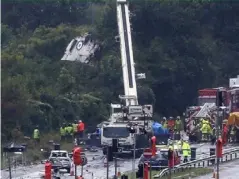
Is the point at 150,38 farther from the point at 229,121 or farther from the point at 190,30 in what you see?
the point at 229,121

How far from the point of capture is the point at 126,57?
1837 inches

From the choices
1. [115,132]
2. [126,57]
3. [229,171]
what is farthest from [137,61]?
[229,171]

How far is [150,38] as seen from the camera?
6481cm

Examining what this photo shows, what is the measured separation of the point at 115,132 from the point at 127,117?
1.23 metres

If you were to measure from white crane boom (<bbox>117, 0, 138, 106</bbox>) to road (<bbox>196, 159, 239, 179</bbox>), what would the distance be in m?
6.52

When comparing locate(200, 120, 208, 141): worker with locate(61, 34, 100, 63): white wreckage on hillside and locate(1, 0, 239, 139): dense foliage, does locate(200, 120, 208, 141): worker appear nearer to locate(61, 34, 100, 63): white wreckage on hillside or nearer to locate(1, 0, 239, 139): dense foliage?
locate(1, 0, 239, 139): dense foliage

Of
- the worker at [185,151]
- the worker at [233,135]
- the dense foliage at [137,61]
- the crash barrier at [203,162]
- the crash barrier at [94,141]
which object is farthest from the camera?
the dense foliage at [137,61]

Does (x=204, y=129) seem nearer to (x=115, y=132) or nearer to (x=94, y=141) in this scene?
(x=94, y=141)

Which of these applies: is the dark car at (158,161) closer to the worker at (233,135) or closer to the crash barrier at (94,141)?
the crash barrier at (94,141)

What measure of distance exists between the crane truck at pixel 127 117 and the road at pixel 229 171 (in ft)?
11.1

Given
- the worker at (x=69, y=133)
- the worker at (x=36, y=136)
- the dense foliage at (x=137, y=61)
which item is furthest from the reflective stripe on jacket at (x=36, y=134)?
the worker at (x=69, y=133)

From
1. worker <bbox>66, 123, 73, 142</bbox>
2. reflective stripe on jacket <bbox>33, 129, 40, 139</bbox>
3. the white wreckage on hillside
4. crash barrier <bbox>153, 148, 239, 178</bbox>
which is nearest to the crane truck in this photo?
crash barrier <bbox>153, 148, 239, 178</bbox>

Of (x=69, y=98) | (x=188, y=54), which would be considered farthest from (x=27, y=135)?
(x=188, y=54)

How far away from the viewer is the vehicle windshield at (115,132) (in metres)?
42.6
